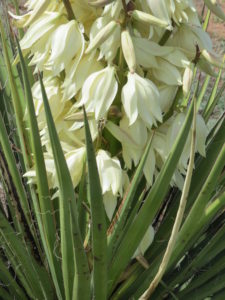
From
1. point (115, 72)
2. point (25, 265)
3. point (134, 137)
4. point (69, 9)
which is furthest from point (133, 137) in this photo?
point (25, 265)

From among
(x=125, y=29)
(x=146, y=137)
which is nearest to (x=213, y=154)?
(x=146, y=137)

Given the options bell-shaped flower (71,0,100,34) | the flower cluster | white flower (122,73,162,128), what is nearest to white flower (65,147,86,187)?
the flower cluster

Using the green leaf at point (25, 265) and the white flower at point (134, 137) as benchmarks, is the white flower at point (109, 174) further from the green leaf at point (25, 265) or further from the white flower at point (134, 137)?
the green leaf at point (25, 265)

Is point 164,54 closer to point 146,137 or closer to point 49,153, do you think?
point 146,137

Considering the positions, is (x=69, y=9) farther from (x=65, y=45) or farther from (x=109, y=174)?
(x=109, y=174)

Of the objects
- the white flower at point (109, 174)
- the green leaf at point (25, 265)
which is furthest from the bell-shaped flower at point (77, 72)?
the green leaf at point (25, 265)

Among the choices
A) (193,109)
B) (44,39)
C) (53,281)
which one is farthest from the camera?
(53,281)

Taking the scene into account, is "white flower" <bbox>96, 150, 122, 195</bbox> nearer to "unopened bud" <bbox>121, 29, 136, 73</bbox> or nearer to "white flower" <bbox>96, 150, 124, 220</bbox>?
"white flower" <bbox>96, 150, 124, 220</bbox>
